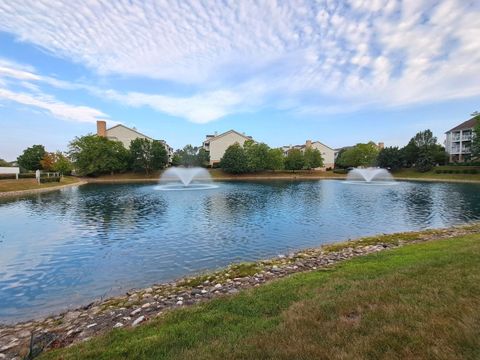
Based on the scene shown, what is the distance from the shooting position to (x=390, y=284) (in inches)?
262

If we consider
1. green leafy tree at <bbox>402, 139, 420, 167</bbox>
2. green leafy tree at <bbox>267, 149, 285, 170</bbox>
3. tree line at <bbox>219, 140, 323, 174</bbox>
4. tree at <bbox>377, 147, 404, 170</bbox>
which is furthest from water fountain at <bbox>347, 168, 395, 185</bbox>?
green leafy tree at <bbox>267, 149, 285, 170</bbox>

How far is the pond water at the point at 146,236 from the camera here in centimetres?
1116

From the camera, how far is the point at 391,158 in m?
91.9

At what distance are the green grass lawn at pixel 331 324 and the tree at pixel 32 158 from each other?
105352 mm

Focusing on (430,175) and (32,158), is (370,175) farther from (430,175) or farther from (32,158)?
(32,158)

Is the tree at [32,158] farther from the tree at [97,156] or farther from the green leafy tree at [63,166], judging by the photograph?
the tree at [97,156]

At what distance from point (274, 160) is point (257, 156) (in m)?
5.82

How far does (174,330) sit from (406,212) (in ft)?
87.3

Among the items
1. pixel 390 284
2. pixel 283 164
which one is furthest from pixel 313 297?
pixel 283 164

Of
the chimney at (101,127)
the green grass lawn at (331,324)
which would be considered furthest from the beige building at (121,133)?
the green grass lawn at (331,324)

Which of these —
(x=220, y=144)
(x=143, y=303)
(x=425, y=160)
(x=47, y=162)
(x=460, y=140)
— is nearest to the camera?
(x=143, y=303)

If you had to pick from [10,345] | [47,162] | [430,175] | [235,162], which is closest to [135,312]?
[10,345]

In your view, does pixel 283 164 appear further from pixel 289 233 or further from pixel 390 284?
pixel 390 284

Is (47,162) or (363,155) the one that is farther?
(363,155)
